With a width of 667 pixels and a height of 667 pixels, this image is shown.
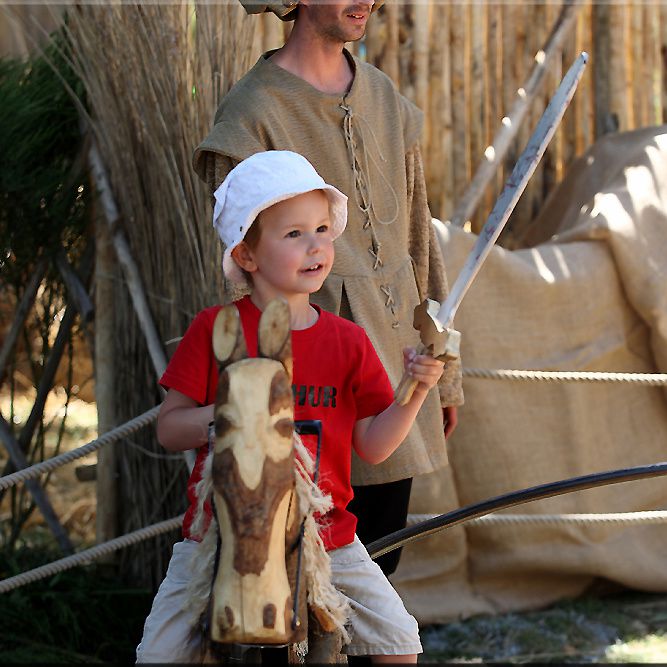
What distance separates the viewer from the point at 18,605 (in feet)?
10.2

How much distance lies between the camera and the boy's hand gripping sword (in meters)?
1.50

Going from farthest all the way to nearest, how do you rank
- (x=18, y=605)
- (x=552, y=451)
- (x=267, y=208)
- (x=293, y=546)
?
(x=552, y=451) < (x=18, y=605) < (x=267, y=208) < (x=293, y=546)

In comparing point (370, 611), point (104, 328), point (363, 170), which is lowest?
point (370, 611)

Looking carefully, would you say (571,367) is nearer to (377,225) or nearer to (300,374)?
(377,225)

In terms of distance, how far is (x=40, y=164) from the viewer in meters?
3.27

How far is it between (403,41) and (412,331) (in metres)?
2.06

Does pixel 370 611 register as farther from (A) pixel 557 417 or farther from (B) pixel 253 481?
(A) pixel 557 417

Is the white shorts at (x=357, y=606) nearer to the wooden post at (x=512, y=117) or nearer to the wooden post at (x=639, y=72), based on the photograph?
the wooden post at (x=512, y=117)

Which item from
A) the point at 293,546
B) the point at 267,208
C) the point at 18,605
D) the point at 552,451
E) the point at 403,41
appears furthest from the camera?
the point at 403,41

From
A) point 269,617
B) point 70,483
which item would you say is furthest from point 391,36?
point 269,617

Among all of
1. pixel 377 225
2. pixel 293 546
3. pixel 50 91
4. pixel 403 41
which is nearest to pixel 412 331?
pixel 377 225

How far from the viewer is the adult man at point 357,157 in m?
2.12

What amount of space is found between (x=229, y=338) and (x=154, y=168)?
171 centimetres

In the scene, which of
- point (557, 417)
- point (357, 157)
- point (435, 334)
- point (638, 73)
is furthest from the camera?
point (638, 73)
